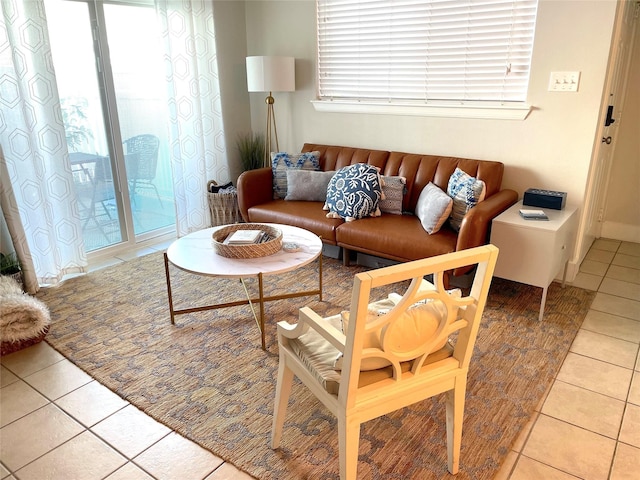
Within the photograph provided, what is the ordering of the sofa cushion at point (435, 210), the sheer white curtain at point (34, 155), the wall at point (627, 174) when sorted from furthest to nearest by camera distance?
the wall at point (627, 174) → the sofa cushion at point (435, 210) → the sheer white curtain at point (34, 155)

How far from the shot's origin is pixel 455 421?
5.28ft

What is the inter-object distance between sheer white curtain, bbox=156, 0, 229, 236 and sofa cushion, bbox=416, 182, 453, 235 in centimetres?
204

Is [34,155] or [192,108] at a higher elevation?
[192,108]

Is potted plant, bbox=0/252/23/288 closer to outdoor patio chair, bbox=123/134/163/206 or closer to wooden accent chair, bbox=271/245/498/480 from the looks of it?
outdoor patio chair, bbox=123/134/163/206

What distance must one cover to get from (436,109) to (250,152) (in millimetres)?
1811

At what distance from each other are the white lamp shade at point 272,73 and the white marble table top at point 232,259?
5.52 feet

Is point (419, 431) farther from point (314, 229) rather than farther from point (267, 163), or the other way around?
point (267, 163)

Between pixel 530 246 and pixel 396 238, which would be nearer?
pixel 530 246

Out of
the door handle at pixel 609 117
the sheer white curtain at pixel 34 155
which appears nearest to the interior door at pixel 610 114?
the door handle at pixel 609 117

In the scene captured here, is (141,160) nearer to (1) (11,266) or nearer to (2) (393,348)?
(1) (11,266)

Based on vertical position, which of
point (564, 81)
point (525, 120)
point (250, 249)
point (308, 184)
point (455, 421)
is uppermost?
point (564, 81)

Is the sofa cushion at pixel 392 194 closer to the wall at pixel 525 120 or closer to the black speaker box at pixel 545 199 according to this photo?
the wall at pixel 525 120

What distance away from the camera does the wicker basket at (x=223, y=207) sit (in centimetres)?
398

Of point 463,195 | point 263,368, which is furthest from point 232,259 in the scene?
point 463,195
